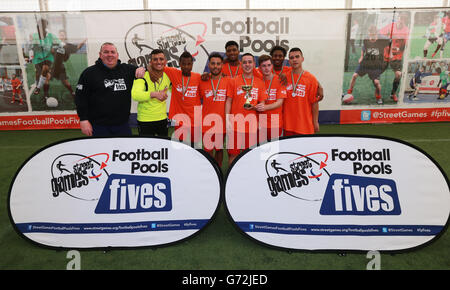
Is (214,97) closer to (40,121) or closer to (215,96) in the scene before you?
(215,96)

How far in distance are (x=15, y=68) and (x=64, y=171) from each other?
6160 mm

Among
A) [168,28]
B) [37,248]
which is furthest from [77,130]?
[37,248]

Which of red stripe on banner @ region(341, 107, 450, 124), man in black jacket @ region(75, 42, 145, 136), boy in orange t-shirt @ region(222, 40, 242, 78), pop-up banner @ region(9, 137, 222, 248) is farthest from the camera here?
red stripe on banner @ region(341, 107, 450, 124)

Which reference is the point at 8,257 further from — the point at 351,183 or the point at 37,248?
the point at 351,183

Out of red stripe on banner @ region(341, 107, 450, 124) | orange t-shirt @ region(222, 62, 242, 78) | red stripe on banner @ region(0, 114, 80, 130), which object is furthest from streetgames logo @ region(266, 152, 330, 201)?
red stripe on banner @ region(0, 114, 80, 130)

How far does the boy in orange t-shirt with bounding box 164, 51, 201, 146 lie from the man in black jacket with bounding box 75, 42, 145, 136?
0.57 metres

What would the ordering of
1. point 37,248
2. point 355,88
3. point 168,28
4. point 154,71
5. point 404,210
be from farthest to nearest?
point 355,88
point 168,28
point 154,71
point 37,248
point 404,210

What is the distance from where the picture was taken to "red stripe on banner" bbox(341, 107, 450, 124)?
7152 millimetres

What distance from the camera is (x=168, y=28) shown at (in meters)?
6.58

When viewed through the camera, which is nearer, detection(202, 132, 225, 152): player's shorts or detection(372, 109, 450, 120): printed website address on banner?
detection(202, 132, 225, 152): player's shorts

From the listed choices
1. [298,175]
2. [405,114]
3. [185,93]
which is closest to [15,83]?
[185,93]

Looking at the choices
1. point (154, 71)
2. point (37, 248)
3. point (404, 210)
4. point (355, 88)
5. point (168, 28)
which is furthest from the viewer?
point (355, 88)

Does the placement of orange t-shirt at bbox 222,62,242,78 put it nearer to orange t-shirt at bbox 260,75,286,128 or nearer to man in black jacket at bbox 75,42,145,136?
orange t-shirt at bbox 260,75,286,128

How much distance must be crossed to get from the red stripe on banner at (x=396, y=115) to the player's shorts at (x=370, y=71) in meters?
0.87
